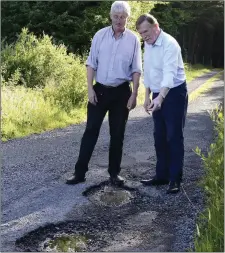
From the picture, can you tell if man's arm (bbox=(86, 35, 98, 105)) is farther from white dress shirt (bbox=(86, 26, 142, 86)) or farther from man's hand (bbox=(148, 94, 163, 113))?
man's hand (bbox=(148, 94, 163, 113))

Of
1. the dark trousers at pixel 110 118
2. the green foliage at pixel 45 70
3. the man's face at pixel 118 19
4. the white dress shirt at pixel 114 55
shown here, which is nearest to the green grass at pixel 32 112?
the green foliage at pixel 45 70

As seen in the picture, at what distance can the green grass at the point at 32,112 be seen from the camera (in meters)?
7.96

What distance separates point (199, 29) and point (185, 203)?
112 ft

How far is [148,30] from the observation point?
4.42 meters

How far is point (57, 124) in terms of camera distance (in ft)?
28.3

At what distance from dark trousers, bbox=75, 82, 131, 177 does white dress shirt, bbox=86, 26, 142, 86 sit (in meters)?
0.11

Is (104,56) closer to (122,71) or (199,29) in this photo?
(122,71)

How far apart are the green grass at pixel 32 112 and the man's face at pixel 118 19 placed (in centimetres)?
357

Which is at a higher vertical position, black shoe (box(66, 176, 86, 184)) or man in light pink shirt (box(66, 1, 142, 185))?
man in light pink shirt (box(66, 1, 142, 185))

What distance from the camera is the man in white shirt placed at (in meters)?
4.37

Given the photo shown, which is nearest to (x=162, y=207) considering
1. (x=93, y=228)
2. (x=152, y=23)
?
(x=93, y=228)

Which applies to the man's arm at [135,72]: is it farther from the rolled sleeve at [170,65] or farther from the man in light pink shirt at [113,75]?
Answer: the rolled sleeve at [170,65]

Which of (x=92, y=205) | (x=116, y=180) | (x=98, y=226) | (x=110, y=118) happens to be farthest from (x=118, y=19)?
(x=98, y=226)

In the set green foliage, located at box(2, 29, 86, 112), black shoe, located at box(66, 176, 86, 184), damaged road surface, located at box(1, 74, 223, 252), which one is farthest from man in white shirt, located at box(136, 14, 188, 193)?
green foliage, located at box(2, 29, 86, 112)
